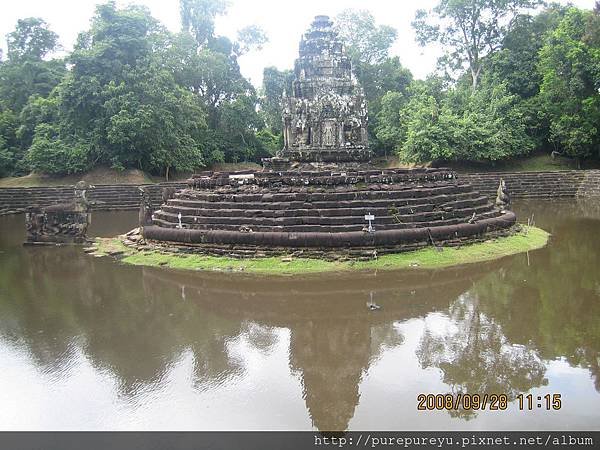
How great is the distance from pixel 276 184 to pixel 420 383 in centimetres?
890

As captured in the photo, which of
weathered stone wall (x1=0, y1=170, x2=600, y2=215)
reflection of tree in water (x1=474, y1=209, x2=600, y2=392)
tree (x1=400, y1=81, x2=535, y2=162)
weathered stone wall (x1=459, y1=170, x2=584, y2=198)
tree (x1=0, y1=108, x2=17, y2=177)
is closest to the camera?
reflection of tree in water (x1=474, y1=209, x2=600, y2=392)

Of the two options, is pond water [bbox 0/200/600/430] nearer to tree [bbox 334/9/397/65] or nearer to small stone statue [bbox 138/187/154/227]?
small stone statue [bbox 138/187/154/227]

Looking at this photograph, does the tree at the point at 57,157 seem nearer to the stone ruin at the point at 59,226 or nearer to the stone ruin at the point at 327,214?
the stone ruin at the point at 59,226

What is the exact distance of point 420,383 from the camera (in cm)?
579

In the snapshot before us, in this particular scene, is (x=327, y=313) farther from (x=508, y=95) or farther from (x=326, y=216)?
(x=508, y=95)

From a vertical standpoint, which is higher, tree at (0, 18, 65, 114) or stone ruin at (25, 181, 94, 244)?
tree at (0, 18, 65, 114)

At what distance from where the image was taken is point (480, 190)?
88.3ft

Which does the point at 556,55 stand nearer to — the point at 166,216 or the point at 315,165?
the point at 315,165

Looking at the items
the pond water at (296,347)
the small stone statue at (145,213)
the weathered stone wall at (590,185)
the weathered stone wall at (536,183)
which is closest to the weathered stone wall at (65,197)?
the small stone statue at (145,213)

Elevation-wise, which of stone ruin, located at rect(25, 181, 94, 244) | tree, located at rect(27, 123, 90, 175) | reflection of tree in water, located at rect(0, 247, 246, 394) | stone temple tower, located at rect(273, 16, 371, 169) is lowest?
reflection of tree in water, located at rect(0, 247, 246, 394)

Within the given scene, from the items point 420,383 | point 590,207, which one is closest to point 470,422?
point 420,383

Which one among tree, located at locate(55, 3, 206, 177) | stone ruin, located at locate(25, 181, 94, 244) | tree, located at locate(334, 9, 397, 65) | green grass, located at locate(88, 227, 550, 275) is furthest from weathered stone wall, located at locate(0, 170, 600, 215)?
tree, located at locate(334, 9, 397, 65)

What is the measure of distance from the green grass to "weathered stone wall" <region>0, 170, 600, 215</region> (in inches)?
561

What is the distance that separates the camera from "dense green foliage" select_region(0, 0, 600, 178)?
95.1ft
